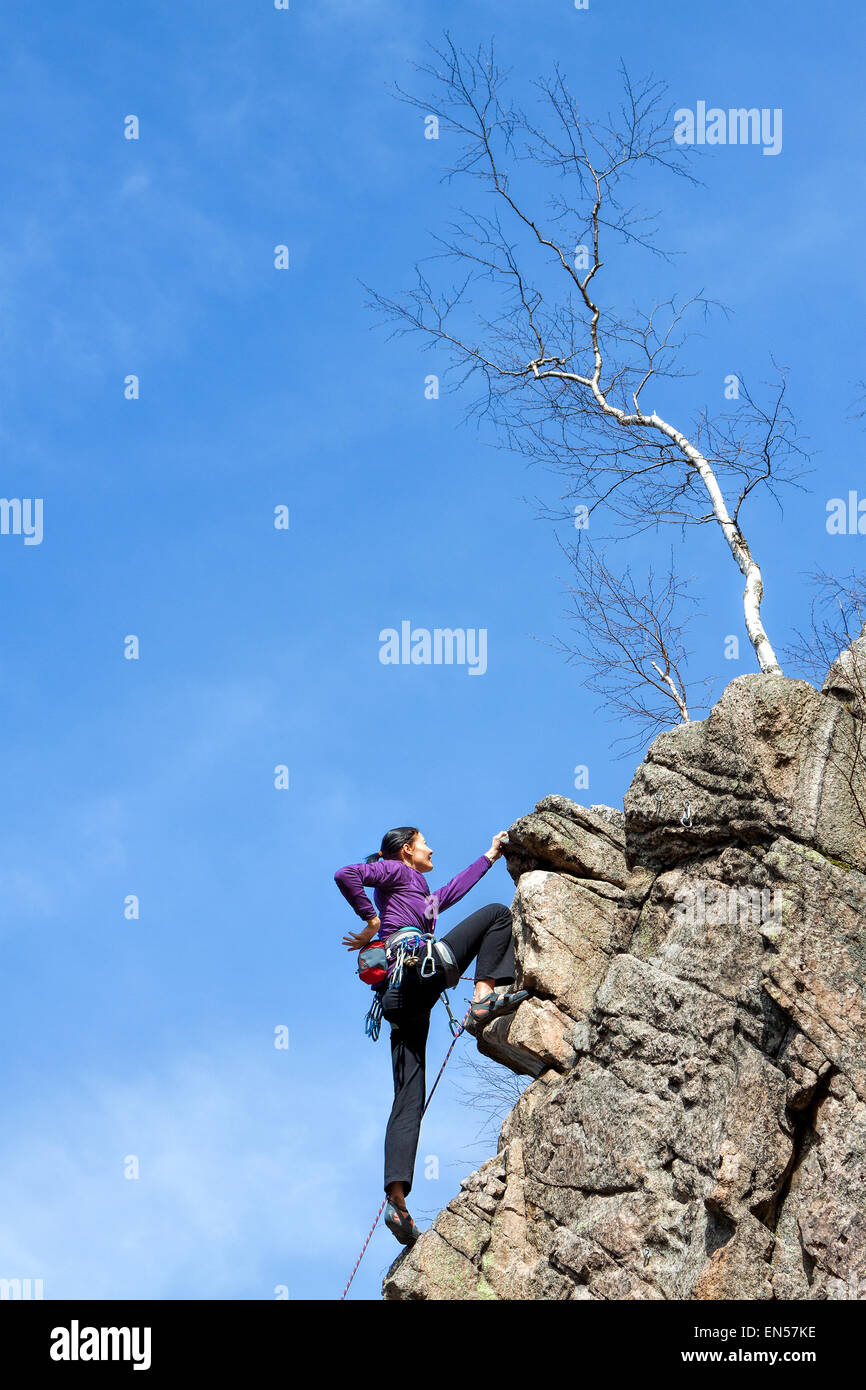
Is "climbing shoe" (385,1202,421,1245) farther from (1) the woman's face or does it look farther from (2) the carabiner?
(1) the woman's face

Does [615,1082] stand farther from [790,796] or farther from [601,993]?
[790,796]

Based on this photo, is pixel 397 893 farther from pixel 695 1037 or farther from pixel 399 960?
pixel 695 1037

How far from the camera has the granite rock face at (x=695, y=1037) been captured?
9734 mm

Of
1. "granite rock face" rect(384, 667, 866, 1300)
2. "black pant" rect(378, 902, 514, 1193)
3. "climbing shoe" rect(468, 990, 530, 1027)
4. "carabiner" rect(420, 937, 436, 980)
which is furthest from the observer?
"climbing shoe" rect(468, 990, 530, 1027)

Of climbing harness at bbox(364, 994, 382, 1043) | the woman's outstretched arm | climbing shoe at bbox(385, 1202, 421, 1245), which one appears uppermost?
the woman's outstretched arm

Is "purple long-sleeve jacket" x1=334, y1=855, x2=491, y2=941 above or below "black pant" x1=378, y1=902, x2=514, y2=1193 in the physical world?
above

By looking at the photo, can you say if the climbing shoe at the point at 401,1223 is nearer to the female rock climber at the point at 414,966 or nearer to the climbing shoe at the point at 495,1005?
the female rock climber at the point at 414,966

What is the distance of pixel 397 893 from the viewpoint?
1220 centimetres

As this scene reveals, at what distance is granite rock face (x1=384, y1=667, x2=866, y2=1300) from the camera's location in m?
9.73

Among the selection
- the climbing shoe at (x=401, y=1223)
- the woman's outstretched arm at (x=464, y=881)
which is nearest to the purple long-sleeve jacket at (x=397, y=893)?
the woman's outstretched arm at (x=464, y=881)
